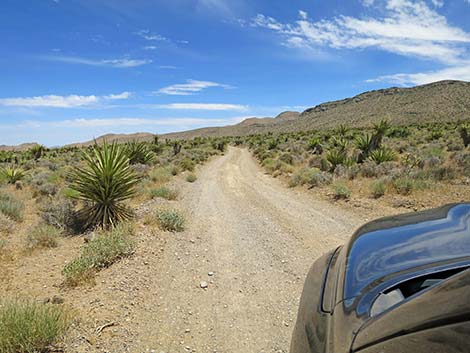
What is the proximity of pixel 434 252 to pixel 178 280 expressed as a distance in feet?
13.0

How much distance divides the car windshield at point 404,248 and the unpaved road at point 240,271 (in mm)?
1929

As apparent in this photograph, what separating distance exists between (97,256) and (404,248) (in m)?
4.75

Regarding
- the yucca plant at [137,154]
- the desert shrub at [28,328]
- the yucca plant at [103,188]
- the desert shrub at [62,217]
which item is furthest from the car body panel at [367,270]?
the yucca plant at [137,154]

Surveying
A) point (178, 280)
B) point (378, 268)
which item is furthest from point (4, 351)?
point (378, 268)

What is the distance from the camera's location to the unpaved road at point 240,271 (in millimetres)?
3822

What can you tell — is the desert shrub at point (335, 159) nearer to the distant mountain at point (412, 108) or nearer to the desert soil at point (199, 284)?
the desert soil at point (199, 284)

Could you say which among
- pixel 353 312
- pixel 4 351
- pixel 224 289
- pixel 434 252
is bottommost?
pixel 224 289

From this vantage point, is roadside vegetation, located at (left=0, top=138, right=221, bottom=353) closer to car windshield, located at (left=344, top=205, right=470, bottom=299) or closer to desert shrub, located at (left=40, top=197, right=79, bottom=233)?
desert shrub, located at (left=40, top=197, right=79, bottom=233)

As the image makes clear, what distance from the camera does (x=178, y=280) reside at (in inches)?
202

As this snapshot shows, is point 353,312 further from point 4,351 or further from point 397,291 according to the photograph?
point 4,351

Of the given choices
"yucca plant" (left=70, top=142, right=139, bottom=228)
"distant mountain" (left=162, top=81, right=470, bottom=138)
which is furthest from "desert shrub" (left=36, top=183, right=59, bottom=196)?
"distant mountain" (left=162, top=81, right=470, bottom=138)

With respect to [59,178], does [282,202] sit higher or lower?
lower

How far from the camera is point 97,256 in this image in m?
5.42

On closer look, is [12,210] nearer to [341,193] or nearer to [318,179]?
[341,193]
